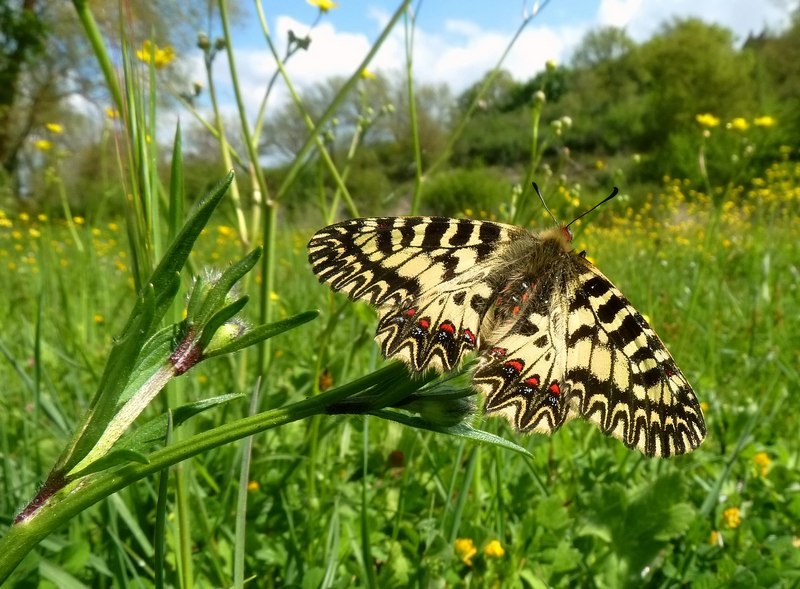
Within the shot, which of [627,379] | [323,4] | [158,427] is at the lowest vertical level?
[627,379]

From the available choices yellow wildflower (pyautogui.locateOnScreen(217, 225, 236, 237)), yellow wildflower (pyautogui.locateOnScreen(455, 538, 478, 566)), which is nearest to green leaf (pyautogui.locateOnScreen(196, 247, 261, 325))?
yellow wildflower (pyautogui.locateOnScreen(455, 538, 478, 566))

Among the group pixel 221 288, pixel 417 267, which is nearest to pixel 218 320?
pixel 221 288

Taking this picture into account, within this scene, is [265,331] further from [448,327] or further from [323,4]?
[323,4]

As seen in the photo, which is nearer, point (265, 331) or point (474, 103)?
point (265, 331)

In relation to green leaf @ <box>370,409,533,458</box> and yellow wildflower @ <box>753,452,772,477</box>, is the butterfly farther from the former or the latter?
yellow wildflower @ <box>753,452,772,477</box>

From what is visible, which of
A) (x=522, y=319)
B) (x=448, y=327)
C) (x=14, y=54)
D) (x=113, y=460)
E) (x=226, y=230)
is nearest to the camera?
(x=113, y=460)

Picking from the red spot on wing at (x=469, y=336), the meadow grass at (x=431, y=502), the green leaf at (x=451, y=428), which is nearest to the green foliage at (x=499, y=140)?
the meadow grass at (x=431, y=502)

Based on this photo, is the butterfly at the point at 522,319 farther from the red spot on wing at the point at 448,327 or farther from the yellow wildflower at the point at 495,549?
the yellow wildflower at the point at 495,549

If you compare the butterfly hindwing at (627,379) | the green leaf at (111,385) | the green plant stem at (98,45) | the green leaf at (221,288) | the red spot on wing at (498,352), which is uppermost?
the green plant stem at (98,45)
